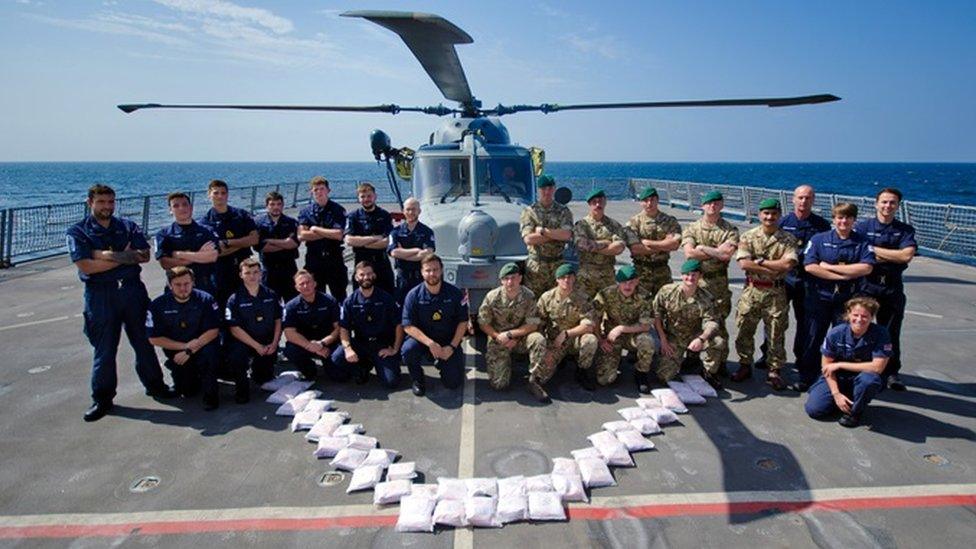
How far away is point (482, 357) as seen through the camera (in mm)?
6312

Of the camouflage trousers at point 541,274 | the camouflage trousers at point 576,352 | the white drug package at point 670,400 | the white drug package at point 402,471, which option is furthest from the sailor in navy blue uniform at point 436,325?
the white drug package at point 670,400

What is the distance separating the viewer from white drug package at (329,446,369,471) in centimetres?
387

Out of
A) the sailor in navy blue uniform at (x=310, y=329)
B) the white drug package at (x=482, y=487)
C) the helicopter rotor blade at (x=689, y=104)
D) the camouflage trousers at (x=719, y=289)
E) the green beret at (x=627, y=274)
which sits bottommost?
the white drug package at (x=482, y=487)

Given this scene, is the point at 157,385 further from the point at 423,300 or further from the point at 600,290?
the point at 600,290

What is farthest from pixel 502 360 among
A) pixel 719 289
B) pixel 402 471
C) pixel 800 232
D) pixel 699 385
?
pixel 800 232

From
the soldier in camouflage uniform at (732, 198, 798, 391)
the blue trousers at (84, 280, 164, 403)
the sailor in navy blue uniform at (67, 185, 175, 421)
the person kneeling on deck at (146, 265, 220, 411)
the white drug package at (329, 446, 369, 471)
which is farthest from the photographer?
the soldier in camouflage uniform at (732, 198, 798, 391)

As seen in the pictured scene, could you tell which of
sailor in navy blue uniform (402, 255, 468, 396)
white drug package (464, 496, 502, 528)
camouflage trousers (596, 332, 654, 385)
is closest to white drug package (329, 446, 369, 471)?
white drug package (464, 496, 502, 528)

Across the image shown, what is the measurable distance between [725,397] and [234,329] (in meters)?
4.67

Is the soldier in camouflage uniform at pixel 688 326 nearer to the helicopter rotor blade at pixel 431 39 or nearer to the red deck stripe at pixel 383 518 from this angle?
the red deck stripe at pixel 383 518

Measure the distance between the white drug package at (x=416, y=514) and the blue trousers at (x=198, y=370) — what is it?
2.54m

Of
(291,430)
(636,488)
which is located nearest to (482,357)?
(291,430)

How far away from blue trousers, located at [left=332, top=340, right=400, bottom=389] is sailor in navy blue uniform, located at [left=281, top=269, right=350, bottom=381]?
8 cm

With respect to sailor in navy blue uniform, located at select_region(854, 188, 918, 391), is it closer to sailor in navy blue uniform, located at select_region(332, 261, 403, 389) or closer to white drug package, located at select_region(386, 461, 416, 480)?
white drug package, located at select_region(386, 461, 416, 480)

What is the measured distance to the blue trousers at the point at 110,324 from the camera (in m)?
4.65
